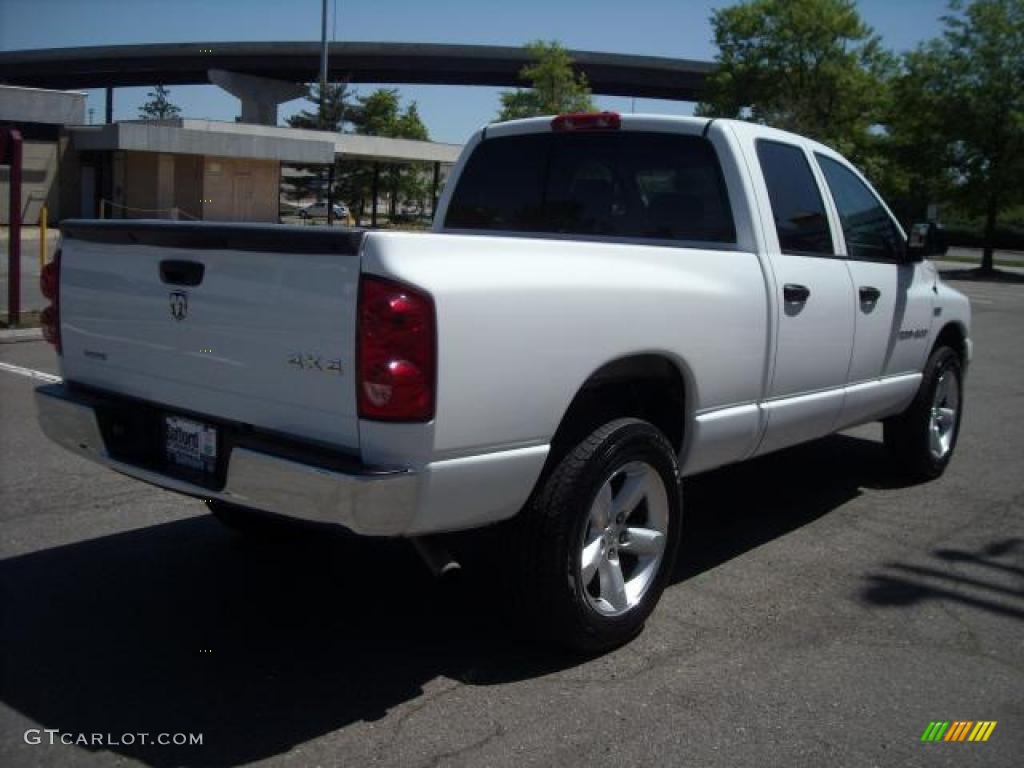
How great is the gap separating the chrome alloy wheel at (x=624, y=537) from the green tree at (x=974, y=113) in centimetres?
3692

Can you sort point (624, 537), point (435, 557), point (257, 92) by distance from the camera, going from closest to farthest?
1. point (435, 557)
2. point (624, 537)
3. point (257, 92)

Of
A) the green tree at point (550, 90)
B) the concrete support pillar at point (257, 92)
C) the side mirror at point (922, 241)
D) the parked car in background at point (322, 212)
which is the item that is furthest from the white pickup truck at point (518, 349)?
the concrete support pillar at point (257, 92)

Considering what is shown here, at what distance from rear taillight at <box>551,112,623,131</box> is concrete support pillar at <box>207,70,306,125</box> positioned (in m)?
64.2

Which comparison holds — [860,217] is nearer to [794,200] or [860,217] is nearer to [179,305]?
[794,200]

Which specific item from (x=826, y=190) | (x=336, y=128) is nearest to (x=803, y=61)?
(x=336, y=128)

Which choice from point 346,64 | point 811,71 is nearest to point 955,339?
point 811,71

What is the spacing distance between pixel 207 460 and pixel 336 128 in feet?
225

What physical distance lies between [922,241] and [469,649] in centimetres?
381

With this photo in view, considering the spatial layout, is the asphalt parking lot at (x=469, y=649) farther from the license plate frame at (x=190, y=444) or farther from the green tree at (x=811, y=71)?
the green tree at (x=811, y=71)

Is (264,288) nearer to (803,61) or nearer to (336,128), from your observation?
(803,61)

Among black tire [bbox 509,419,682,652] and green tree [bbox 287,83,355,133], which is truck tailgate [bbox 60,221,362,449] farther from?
green tree [bbox 287,83,355,133]

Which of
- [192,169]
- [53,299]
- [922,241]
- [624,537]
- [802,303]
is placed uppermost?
[192,169]

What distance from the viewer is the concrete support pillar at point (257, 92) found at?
214 ft

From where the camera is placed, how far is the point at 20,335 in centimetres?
1058
